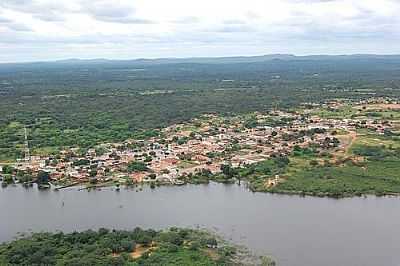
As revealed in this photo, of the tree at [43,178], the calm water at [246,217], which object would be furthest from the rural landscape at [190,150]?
the calm water at [246,217]

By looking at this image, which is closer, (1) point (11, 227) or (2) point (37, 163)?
(1) point (11, 227)

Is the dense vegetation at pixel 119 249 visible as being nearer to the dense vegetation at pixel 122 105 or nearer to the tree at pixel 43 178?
the tree at pixel 43 178

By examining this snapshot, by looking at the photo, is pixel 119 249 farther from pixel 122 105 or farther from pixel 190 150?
pixel 122 105

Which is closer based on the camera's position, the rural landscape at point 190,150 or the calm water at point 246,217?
the calm water at point 246,217

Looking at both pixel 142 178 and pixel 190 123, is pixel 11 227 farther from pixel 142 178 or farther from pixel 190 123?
pixel 190 123

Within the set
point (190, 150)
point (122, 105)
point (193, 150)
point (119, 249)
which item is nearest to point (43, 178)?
point (190, 150)

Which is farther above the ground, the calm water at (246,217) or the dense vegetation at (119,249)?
the dense vegetation at (119,249)

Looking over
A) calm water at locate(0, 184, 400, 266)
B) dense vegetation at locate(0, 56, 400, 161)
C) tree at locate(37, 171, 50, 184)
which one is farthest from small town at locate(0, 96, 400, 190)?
dense vegetation at locate(0, 56, 400, 161)

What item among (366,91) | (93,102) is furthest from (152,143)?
(366,91)
